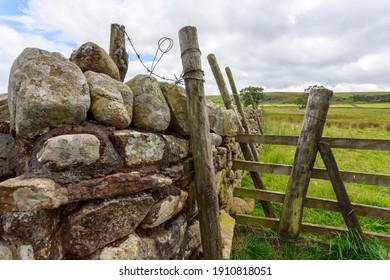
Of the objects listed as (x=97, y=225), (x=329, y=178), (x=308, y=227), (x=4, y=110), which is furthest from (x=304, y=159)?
(x=4, y=110)

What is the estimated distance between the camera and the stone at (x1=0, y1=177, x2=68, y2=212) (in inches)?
51.6

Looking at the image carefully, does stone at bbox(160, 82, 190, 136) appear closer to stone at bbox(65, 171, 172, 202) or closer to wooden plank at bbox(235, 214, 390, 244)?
stone at bbox(65, 171, 172, 202)

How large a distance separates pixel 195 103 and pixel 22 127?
1303 mm

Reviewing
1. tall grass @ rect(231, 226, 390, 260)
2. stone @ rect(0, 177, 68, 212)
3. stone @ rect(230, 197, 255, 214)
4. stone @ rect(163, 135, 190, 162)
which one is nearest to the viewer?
stone @ rect(0, 177, 68, 212)

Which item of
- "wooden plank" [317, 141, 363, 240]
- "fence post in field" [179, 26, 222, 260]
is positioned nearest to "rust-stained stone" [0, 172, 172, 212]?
"fence post in field" [179, 26, 222, 260]

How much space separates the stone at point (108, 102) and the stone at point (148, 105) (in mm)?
88

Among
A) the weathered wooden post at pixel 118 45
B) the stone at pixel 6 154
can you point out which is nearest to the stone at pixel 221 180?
the weathered wooden post at pixel 118 45

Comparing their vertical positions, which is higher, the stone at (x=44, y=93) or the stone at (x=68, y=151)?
the stone at (x=44, y=93)

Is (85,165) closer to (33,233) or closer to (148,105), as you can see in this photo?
(33,233)

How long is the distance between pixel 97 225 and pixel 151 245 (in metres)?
0.47

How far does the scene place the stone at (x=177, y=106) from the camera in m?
2.30

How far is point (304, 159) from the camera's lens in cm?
309

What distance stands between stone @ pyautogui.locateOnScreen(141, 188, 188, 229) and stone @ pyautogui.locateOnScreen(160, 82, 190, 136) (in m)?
0.58

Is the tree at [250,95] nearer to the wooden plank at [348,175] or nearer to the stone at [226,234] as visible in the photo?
the wooden plank at [348,175]
